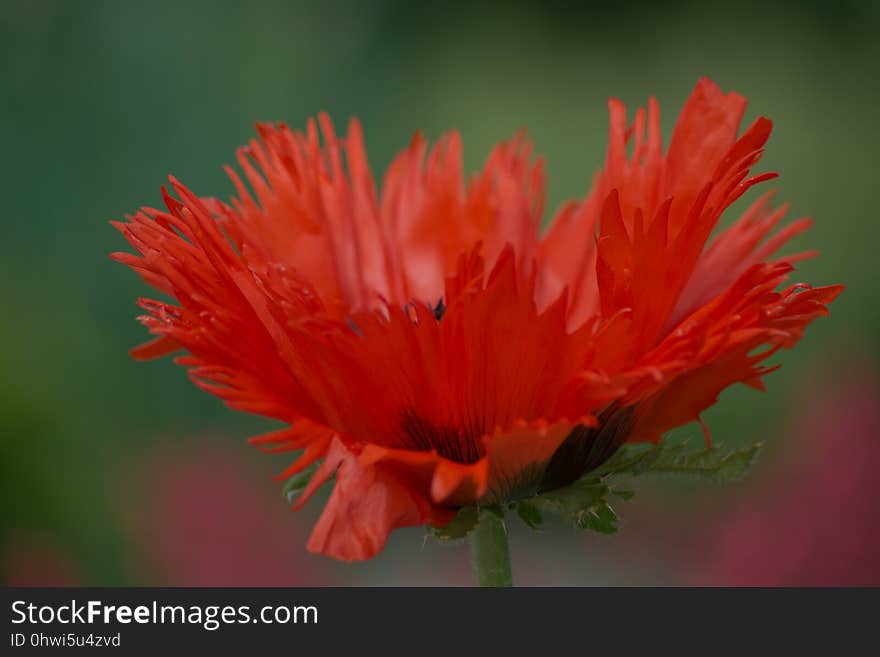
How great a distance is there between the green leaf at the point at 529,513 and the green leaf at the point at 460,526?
19mm

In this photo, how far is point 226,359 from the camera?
1.62 feet

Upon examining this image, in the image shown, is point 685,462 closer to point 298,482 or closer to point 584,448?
point 584,448

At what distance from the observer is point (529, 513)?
48cm

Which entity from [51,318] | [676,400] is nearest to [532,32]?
[51,318]

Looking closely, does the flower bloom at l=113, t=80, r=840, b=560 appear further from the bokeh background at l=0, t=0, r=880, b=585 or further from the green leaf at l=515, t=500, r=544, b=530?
the bokeh background at l=0, t=0, r=880, b=585

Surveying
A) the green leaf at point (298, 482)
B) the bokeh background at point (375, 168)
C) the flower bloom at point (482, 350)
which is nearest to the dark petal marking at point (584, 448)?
the flower bloom at point (482, 350)

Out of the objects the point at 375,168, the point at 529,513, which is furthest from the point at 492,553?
the point at 375,168

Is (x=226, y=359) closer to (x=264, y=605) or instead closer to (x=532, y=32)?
(x=264, y=605)

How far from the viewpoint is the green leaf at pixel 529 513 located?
1.56 ft

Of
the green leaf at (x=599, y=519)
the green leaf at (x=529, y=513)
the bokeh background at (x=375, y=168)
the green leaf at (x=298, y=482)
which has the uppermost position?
the bokeh background at (x=375, y=168)

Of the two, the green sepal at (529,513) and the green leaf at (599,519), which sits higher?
the green sepal at (529,513)

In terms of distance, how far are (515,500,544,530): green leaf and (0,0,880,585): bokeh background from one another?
1.03 m

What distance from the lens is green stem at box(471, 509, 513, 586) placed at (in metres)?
0.49

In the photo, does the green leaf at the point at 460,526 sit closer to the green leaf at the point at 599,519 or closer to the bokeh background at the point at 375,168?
the green leaf at the point at 599,519
